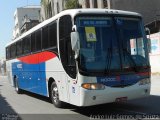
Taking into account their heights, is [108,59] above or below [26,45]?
below

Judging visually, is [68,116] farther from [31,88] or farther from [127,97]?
[31,88]

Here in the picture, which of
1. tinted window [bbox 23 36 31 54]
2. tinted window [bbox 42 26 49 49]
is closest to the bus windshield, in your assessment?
tinted window [bbox 42 26 49 49]

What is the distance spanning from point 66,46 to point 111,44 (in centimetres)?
149

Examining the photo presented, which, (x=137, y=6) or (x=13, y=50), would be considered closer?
(x=13, y=50)

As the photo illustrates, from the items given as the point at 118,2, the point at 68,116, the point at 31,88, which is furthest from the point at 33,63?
the point at 118,2

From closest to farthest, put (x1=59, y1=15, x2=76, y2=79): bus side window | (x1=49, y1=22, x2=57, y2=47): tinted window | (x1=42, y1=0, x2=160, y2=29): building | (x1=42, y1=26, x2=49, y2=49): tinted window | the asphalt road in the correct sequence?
the asphalt road < (x1=59, y1=15, x2=76, y2=79): bus side window < (x1=49, y1=22, x2=57, y2=47): tinted window < (x1=42, y1=26, x2=49, y2=49): tinted window < (x1=42, y1=0, x2=160, y2=29): building

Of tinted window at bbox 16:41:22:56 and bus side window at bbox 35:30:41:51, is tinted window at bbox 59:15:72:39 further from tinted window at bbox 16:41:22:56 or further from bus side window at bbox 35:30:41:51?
tinted window at bbox 16:41:22:56

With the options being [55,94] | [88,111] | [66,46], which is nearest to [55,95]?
[55,94]

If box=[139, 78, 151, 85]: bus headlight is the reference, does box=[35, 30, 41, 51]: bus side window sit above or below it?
above

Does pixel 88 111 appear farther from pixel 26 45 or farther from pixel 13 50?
pixel 13 50

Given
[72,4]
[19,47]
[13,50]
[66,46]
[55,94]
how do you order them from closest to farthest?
[66,46] < [55,94] < [19,47] < [13,50] < [72,4]

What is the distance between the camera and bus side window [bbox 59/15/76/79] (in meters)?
11.9

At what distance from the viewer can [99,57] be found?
37.3ft

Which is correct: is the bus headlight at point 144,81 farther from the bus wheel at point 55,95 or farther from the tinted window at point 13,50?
the tinted window at point 13,50
